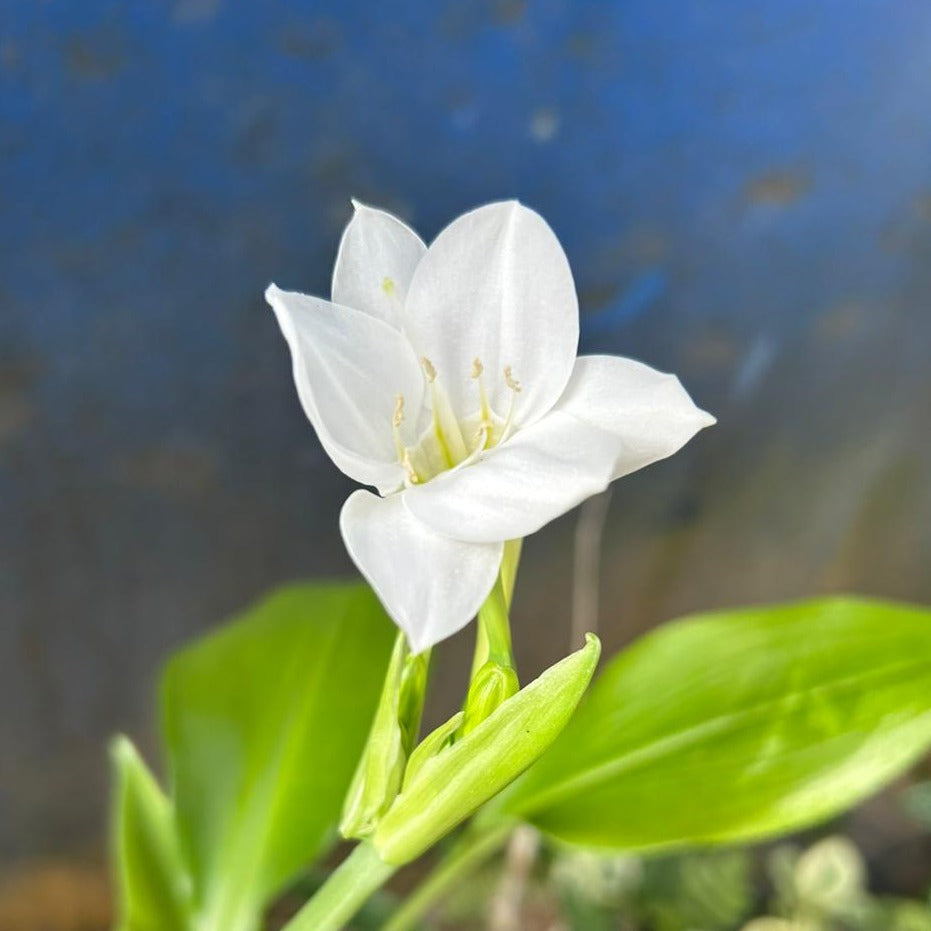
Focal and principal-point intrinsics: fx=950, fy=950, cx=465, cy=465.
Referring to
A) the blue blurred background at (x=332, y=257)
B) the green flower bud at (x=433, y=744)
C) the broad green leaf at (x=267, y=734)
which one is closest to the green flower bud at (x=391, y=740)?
the green flower bud at (x=433, y=744)

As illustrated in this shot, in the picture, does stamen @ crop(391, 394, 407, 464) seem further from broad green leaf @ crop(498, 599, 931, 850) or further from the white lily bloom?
broad green leaf @ crop(498, 599, 931, 850)

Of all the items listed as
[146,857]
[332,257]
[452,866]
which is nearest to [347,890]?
[452,866]

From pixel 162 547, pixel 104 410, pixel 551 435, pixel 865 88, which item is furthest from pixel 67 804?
pixel 865 88

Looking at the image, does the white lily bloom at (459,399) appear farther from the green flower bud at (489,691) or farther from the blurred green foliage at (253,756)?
the blurred green foliage at (253,756)

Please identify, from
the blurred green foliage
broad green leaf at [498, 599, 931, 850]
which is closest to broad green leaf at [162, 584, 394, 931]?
the blurred green foliage

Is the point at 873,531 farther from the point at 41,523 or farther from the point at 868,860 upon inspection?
the point at 41,523

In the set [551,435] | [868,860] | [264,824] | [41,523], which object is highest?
[551,435]

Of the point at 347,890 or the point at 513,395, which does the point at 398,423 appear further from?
the point at 347,890
